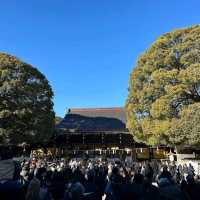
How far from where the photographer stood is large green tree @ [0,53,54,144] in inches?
1217

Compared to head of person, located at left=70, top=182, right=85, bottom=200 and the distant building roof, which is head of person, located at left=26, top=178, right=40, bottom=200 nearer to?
head of person, located at left=70, top=182, right=85, bottom=200

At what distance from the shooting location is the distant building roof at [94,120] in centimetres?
4728

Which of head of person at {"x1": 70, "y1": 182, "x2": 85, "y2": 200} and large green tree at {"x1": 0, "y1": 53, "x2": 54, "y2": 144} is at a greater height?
large green tree at {"x1": 0, "y1": 53, "x2": 54, "y2": 144}

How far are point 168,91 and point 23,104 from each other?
12601 mm

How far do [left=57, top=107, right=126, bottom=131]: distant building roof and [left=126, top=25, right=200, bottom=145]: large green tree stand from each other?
55.4 feet

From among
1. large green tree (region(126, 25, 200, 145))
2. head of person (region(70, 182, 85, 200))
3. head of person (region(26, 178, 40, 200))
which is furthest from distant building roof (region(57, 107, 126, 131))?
head of person (region(26, 178, 40, 200))

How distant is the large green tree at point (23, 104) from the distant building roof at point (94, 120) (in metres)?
12.7

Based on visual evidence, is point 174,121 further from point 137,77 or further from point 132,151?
point 132,151

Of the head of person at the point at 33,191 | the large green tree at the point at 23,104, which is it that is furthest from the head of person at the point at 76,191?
the large green tree at the point at 23,104

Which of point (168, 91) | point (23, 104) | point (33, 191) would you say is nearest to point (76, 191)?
point (33, 191)

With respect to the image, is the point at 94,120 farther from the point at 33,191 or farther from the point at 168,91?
the point at 33,191

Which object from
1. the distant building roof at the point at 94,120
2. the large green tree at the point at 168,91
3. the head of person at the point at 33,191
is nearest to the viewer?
the head of person at the point at 33,191

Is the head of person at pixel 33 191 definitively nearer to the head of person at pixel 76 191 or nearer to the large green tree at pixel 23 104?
the head of person at pixel 76 191

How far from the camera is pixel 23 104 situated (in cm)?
3203
